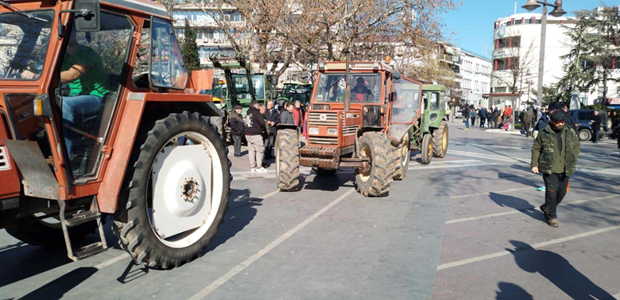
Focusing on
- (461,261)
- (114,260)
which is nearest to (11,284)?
(114,260)

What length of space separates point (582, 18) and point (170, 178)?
1740 inches

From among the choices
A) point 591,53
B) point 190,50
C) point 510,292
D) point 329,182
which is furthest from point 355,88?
point 591,53

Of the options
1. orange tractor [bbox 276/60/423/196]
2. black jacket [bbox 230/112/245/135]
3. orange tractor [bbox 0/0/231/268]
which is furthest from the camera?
black jacket [bbox 230/112/245/135]

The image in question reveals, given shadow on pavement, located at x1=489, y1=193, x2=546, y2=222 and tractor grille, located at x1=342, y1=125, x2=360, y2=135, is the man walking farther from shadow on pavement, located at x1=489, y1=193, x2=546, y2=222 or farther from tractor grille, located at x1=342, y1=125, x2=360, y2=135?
tractor grille, located at x1=342, y1=125, x2=360, y2=135

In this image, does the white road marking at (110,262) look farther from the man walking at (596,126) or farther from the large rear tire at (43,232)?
the man walking at (596,126)

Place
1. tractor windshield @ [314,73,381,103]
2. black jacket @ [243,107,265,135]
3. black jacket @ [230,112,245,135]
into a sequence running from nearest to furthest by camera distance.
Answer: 1. tractor windshield @ [314,73,381,103]
2. black jacket @ [243,107,265,135]
3. black jacket @ [230,112,245,135]

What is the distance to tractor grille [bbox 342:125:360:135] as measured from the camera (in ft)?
30.5

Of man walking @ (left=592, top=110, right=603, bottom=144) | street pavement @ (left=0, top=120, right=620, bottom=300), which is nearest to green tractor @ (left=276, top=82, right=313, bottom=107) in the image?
man walking @ (left=592, top=110, right=603, bottom=144)

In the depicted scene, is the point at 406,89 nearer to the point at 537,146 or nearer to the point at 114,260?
the point at 537,146

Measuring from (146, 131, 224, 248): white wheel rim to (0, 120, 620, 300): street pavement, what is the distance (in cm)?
34

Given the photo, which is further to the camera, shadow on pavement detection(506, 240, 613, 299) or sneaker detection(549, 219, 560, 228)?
sneaker detection(549, 219, 560, 228)

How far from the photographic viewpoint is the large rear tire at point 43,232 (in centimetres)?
501

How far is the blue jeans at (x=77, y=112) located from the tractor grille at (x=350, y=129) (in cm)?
563

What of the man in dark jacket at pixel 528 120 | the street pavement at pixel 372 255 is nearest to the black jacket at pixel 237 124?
the street pavement at pixel 372 255
